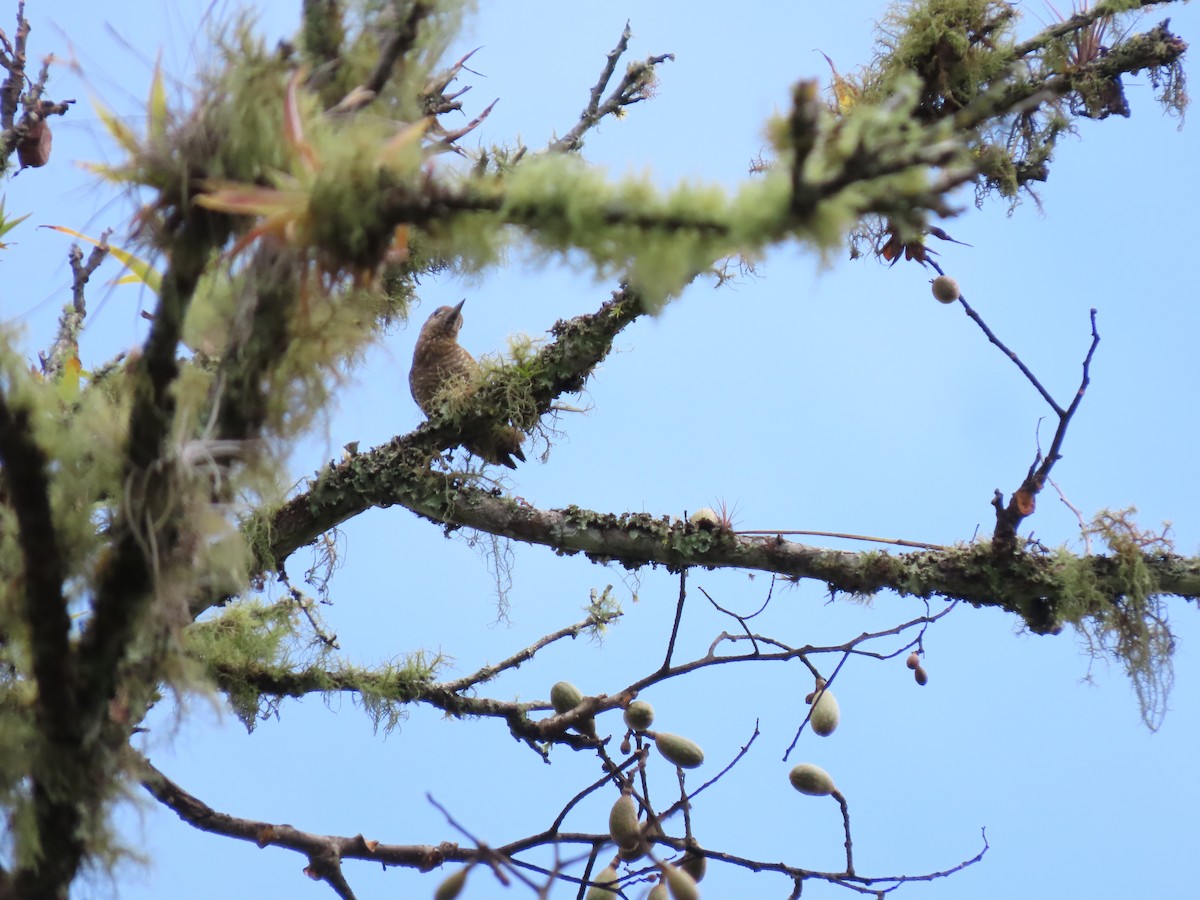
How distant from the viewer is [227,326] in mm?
872

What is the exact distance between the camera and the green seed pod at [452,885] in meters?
1.30

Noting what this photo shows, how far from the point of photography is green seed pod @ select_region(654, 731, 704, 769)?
150 centimetres

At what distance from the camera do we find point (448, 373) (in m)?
2.15

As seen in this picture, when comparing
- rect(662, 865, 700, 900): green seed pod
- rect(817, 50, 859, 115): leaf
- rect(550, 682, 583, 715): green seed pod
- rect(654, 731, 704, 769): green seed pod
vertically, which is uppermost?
rect(817, 50, 859, 115): leaf

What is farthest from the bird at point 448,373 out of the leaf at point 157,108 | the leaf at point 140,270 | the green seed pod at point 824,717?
the leaf at point 157,108

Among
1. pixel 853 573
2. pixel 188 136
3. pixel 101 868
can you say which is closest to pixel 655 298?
pixel 188 136

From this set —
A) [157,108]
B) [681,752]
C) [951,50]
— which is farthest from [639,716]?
[951,50]

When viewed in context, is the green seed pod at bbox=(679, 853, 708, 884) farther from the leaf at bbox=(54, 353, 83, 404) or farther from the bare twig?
the bare twig

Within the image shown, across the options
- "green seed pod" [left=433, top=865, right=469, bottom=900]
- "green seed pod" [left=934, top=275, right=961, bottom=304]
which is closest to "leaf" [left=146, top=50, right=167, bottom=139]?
"green seed pod" [left=433, top=865, right=469, bottom=900]

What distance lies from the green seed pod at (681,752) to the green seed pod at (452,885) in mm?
349

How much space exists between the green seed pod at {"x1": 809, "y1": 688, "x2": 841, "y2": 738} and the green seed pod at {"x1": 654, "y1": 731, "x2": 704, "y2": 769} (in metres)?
0.24

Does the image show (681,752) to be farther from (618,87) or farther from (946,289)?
(618,87)

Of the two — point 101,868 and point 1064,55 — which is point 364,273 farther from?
point 1064,55

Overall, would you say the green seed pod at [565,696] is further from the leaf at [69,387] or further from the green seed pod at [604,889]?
the leaf at [69,387]
